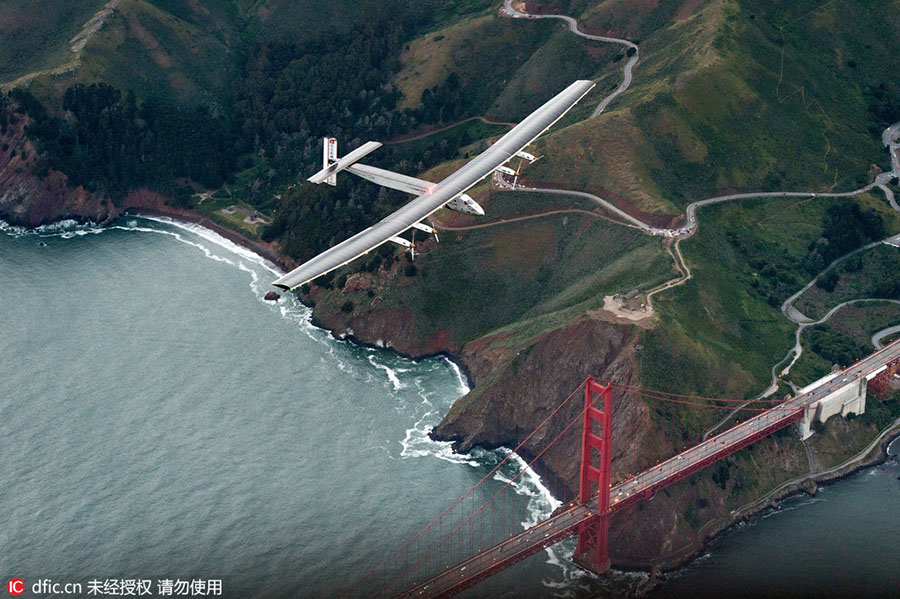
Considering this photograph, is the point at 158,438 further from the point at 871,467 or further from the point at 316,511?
the point at 871,467

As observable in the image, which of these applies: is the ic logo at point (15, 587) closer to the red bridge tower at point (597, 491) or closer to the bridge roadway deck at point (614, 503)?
the bridge roadway deck at point (614, 503)

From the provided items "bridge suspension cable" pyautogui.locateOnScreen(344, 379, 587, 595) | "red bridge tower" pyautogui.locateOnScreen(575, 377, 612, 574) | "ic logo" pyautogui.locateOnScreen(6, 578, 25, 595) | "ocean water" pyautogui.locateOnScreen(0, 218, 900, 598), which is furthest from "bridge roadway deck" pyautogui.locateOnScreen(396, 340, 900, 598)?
"ic logo" pyautogui.locateOnScreen(6, 578, 25, 595)

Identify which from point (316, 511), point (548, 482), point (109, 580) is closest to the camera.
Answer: point (109, 580)

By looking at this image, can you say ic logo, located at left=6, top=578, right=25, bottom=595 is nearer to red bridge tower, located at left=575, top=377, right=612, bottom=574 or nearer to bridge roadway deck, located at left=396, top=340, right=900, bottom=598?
bridge roadway deck, located at left=396, top=340, right=900, bottom=598

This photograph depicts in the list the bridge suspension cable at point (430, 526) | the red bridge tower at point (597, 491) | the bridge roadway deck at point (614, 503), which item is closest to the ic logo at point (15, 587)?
the bridge suspension cable at point (430, 526)

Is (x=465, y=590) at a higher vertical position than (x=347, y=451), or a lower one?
lower

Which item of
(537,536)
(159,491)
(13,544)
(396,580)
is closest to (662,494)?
(537,536)
